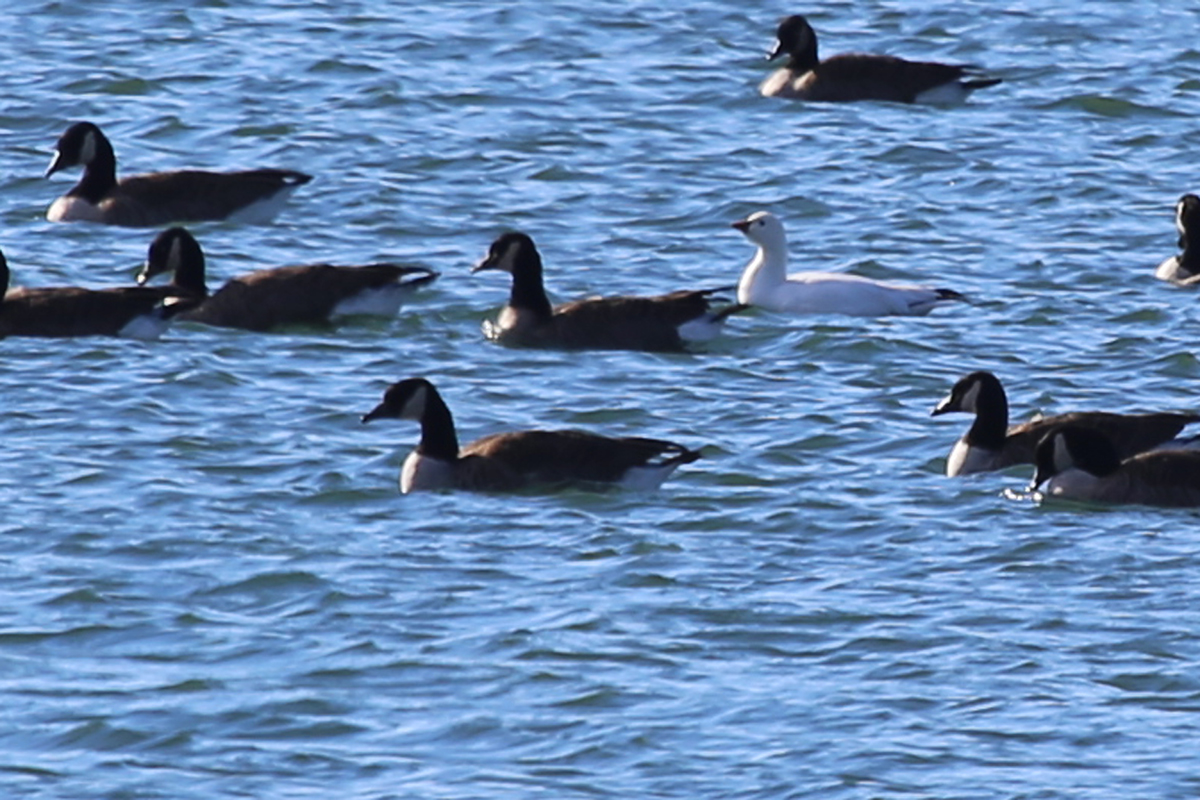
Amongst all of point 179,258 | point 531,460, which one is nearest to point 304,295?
point 179,258

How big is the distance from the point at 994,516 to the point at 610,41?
1307 centimetres

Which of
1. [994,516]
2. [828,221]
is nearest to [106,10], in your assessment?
[828,221]

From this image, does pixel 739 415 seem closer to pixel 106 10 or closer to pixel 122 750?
pixel 122 750

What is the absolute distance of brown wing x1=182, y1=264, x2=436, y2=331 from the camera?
17875 mm

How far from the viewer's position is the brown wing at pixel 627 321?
17.4 metres

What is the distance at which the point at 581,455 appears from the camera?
1456 cm

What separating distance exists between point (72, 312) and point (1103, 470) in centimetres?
616

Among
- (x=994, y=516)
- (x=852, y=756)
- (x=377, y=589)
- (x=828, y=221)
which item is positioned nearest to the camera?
(x=852, y=756)

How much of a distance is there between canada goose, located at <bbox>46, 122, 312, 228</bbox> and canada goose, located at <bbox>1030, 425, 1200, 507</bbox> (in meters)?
7.26

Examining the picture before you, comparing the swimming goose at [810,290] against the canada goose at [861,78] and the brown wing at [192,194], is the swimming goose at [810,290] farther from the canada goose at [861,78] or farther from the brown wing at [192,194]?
the canada goose at [861,78]

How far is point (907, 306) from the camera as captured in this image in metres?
18.3

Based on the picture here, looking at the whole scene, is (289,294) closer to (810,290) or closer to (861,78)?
(810,290)

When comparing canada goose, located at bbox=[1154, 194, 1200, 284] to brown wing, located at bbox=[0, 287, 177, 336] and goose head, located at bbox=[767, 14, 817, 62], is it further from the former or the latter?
brown wing, located at bbox=[0, 287, 177, 336]

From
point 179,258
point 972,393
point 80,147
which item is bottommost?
point 972,393
